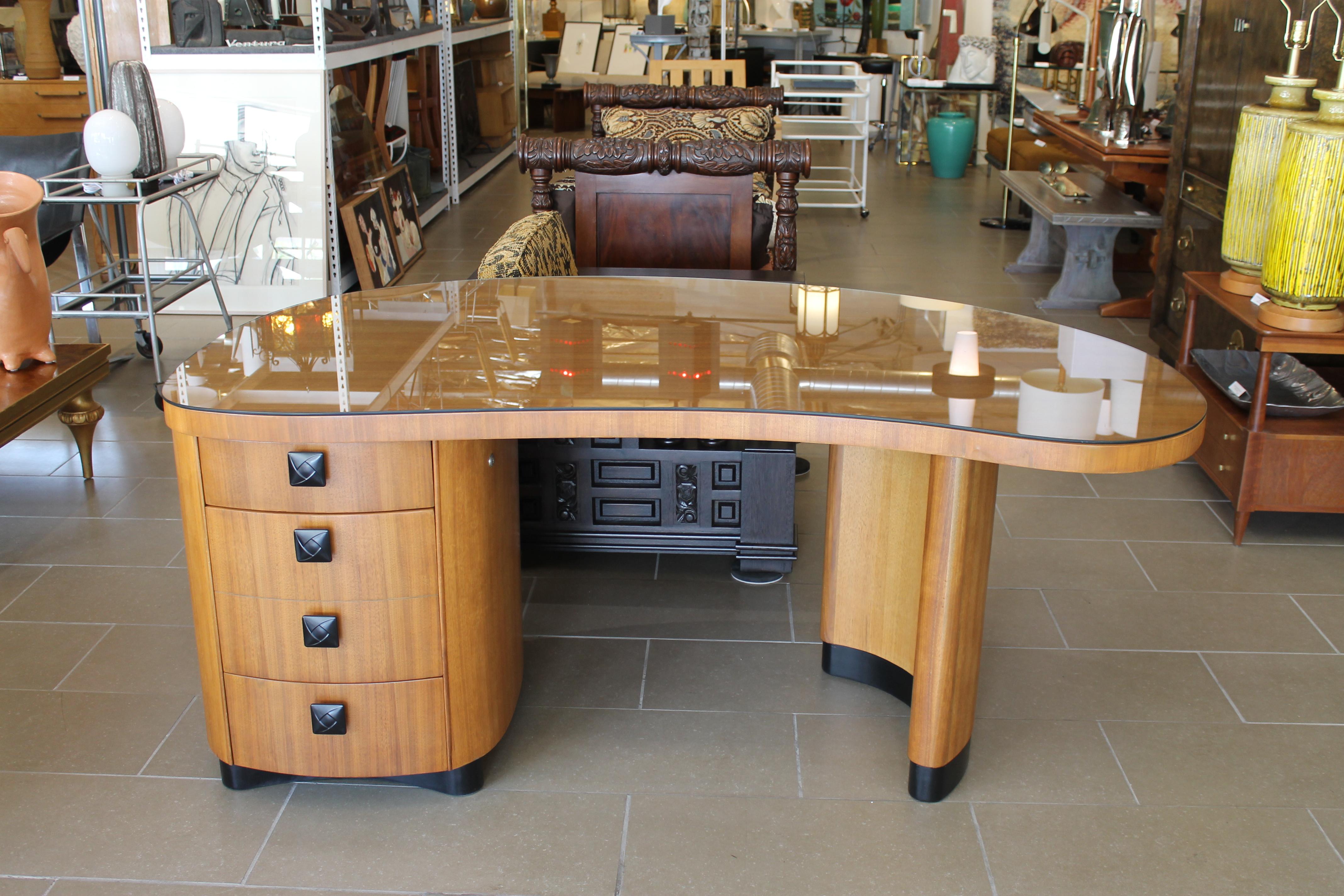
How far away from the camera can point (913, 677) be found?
2096 millimetres

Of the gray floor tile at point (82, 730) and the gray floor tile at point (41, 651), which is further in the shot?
the gray floor tile at point (41, 651)

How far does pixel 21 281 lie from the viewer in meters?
3.16

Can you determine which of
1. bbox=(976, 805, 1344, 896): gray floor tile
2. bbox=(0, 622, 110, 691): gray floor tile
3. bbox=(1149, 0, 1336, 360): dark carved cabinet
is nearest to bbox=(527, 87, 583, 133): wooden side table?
bbox=(1149, 0, 1336, 360): dark carved cabinet

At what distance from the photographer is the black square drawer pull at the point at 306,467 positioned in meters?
1.81

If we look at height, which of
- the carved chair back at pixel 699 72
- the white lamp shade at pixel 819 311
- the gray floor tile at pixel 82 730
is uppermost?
the carved chair back at pixel 699 72

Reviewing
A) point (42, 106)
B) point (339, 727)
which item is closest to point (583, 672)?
point (339, 727)

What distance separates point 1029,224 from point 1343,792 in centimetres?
556

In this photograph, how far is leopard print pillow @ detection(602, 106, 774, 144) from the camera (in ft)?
15.8

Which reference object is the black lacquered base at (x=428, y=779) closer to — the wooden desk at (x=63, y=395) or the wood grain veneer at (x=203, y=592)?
the wood grain veneer at (x=203, y=592)

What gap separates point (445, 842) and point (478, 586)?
1.41ft

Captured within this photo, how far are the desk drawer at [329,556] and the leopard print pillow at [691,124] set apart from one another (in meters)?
3.12

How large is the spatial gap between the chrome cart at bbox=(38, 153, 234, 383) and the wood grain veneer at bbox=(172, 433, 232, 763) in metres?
2.04

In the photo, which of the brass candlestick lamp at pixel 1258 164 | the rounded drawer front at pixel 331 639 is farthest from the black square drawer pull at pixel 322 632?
the brass candlestick lamp at pixel 1258 164

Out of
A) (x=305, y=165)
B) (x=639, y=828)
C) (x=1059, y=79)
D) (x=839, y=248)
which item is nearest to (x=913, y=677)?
(x=639, y=828)
